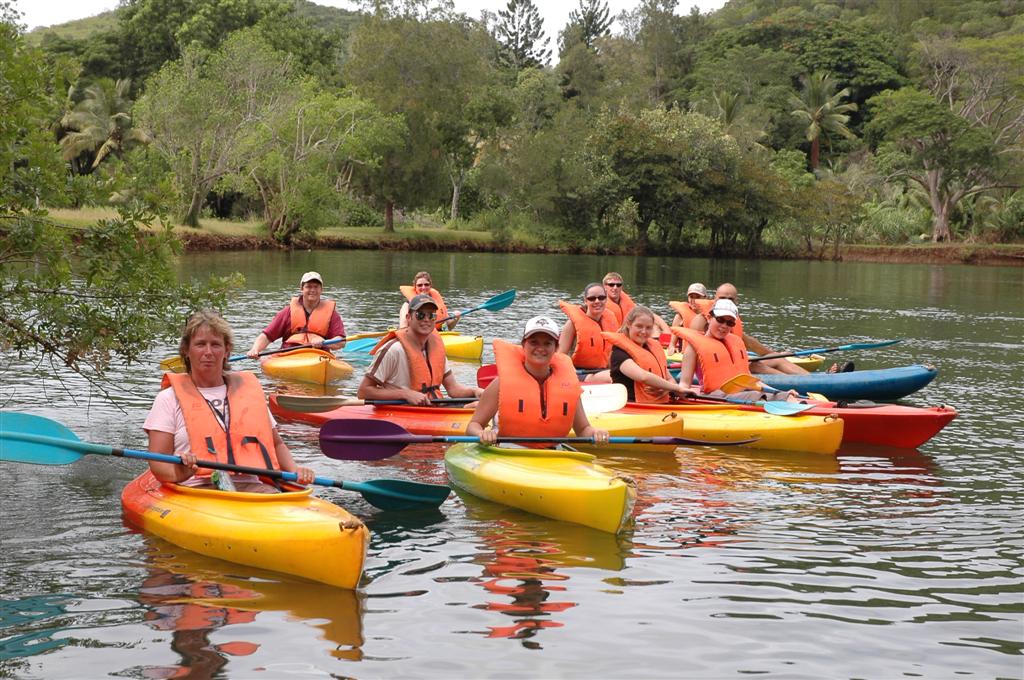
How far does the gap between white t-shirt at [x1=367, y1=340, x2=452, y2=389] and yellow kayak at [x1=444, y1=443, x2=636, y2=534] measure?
1.53 meters

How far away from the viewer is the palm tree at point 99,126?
4372 cm

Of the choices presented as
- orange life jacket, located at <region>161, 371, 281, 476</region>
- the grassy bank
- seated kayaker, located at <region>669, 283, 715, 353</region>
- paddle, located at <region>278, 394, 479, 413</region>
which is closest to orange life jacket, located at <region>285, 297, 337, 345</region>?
paddle, located at <region>278, 394, 479, 413</region>

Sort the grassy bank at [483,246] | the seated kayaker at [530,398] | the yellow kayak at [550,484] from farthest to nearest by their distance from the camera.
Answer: the grassy bank at [483,246] → the seated kayaker at [530,398] → the yellow kayak at [550,484]

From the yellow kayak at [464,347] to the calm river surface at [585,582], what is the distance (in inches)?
216

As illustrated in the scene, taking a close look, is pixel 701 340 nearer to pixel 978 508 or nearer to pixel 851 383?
pixel 851 383

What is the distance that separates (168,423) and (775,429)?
5.29m

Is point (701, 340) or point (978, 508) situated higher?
point (701, 340)

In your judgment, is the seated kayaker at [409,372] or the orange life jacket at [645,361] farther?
the orange life jacket at [645,361]

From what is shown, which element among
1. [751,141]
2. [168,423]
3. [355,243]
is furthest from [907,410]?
[751,141]

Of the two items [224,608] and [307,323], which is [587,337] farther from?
[224,608]

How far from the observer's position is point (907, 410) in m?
9.65

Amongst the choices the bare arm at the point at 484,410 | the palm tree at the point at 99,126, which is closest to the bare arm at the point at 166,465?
the bare arm at the point at 484,410

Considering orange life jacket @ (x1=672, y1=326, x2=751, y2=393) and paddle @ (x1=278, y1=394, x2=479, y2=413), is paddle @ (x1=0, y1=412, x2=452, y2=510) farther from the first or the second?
orange life jacket @ (x1=672, y1=326, x2=751, y2=393)

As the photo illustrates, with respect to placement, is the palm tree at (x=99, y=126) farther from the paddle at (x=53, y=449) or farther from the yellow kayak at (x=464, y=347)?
the paddle at (x=53, y=449)
